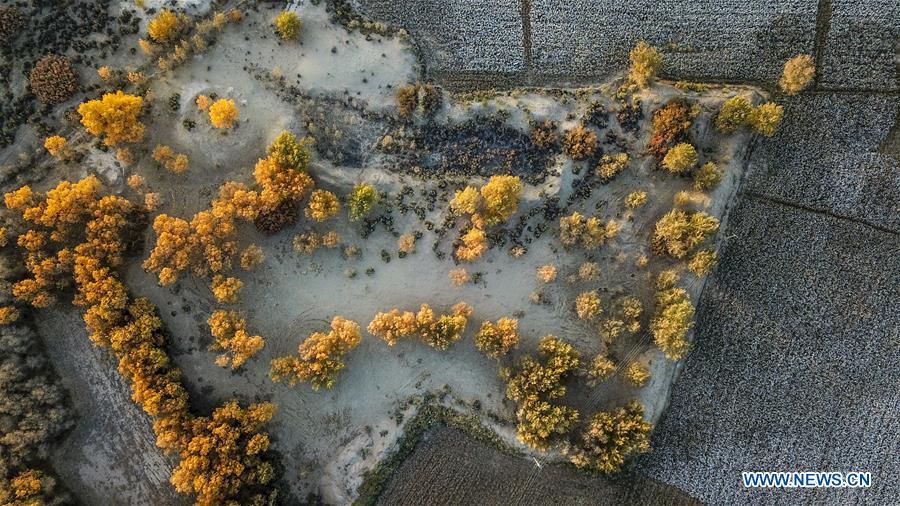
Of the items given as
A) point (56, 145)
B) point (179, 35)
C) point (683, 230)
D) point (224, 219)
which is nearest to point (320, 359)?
point (224, 219)

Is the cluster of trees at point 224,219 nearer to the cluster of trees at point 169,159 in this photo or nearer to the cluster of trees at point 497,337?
the cluster of trees at point 169,159

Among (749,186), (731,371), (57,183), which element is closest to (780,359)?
(731,371)

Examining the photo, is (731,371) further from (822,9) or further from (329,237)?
(329,237)

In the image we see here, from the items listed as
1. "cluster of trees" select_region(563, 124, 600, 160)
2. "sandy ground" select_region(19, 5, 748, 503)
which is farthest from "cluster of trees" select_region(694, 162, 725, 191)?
"cluster of trees" select_region(563, 124, 600, 160)

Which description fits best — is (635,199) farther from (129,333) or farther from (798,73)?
(129,333)

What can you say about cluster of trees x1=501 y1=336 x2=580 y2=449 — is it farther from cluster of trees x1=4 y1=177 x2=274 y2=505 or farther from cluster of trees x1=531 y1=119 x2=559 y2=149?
cluster of trees x1=4 y1=177 x2=274 y2=505

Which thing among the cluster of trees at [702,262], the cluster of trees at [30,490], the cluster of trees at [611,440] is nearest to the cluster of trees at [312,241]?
the cluster of trees at [611,440]

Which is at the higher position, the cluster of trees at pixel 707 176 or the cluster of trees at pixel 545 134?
the cluster of trees at pixel 545 134
